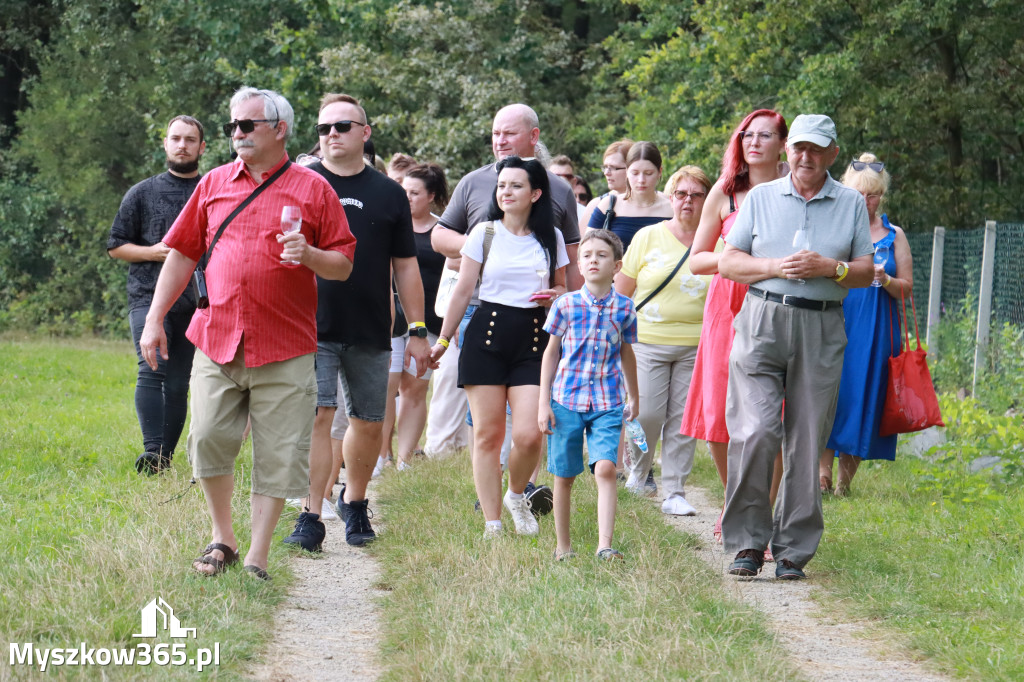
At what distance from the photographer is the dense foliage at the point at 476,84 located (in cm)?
1666

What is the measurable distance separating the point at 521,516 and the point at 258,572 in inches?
68.2

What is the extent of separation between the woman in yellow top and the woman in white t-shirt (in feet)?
5.71

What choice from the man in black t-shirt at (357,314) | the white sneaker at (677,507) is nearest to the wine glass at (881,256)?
the white sneaker at (677,507)

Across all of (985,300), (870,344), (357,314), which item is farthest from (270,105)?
(985,300)

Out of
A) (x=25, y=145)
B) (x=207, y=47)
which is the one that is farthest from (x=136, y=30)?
(x=25, y=145)

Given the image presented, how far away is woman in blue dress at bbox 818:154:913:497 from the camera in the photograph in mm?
8023

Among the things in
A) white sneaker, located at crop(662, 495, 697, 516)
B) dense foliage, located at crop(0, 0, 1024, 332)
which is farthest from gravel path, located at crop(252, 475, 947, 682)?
dense foliage, located at crop(0, 0, 1024, 332)

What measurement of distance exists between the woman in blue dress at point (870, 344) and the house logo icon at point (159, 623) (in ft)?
15.3

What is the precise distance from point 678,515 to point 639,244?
1.81 meters

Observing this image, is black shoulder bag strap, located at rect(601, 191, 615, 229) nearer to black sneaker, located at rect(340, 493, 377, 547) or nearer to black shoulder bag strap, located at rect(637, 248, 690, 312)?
black shoulder bag strap, located at rect(637, 248, 690, 312)

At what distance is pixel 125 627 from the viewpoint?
14.5ft

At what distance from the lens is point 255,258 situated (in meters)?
5.34

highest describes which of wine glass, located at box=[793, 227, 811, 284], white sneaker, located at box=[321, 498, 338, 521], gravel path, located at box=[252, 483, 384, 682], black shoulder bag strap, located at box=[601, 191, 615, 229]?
black shoulder bag strap, located at box=[601, 191, 615, 229]

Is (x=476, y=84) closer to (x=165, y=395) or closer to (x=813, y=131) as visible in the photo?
(x=165, y=395)
